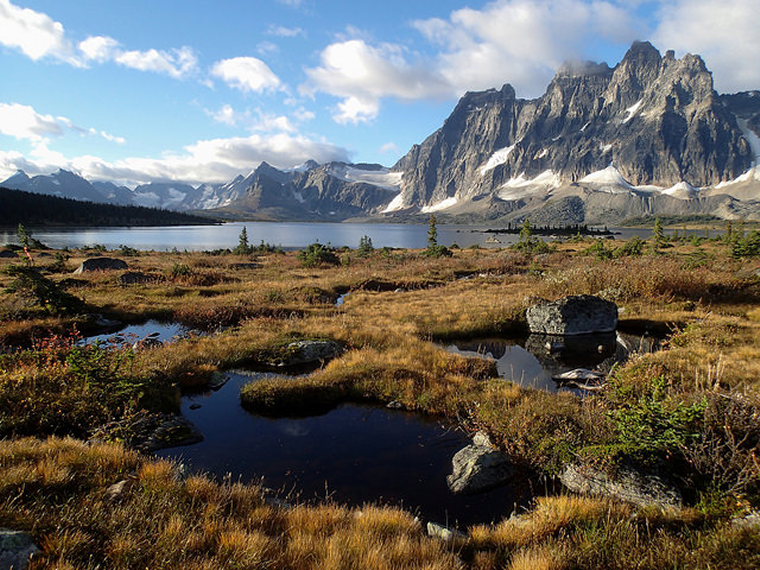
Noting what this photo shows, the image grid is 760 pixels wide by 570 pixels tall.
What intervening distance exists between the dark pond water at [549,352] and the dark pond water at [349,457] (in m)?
5.35

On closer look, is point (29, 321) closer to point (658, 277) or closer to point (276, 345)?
point (276, 345)

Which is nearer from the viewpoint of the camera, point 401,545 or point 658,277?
point 401,545

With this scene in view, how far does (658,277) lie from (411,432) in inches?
846

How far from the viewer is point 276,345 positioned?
15.8 meters

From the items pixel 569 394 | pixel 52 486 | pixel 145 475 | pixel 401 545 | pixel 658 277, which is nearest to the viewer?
pixel 401 545

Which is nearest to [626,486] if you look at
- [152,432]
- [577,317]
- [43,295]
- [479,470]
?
[479,470]

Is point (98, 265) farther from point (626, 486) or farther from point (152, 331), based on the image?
point (626, 486)

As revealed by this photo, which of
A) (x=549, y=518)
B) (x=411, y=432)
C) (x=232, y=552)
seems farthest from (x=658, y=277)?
(x=232, y=552)

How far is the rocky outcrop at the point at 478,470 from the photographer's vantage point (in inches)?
299

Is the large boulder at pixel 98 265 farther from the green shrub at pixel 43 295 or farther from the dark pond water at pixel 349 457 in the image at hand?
the dark pond water at pixel 349 457

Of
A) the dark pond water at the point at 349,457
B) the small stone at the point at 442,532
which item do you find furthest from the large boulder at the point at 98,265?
the small stone at the point at 442,532

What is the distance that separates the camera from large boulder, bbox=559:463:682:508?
20.9ft

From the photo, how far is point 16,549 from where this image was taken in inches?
161

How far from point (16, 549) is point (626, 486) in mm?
8606
